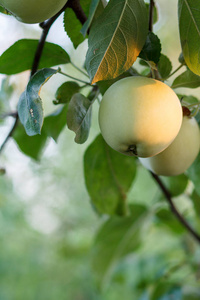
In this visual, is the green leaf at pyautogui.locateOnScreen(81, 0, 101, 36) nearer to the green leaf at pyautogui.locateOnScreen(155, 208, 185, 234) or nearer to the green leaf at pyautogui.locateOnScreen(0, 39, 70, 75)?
the green leaf at pyautogui.locateOnScreen(0, 39, 70, 75)

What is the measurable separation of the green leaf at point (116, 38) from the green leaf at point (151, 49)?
1 cm

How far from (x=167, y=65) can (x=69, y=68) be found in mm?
1612

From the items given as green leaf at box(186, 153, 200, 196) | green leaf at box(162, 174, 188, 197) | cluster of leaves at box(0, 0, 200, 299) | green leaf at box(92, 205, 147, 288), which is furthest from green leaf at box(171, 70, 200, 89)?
green leaf at box(92, 205, 147, 288)

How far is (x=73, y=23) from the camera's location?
444 mm

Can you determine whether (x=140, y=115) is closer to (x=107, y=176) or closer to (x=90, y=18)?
(x=90, y=18)

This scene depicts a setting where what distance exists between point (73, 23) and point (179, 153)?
8.1 inches

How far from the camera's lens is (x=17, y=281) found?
2162 millimetres

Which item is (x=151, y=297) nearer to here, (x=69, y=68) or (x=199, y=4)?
(x=199, y=4)

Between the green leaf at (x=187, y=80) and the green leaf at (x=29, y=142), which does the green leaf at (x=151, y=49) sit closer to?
the green leaf at (x=187, y=80)

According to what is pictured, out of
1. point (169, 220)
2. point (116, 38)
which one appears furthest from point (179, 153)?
point (169, 220)

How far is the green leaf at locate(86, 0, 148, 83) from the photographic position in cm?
35

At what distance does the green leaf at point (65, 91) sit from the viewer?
0.45 metres

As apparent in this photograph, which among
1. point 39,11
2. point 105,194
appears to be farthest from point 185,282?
point 39,11

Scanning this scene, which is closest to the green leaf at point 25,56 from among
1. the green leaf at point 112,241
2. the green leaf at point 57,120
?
the green leaf at point 57,120
